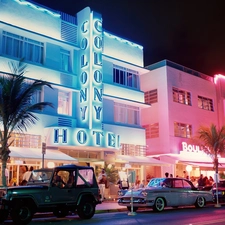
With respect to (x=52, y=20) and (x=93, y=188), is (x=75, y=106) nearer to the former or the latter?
(x=52, y=20)

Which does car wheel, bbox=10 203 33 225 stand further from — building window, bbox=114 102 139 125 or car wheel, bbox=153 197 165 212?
building window, bbox=114 102 139 125

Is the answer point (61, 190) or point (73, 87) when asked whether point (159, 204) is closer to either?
point (61, 190)

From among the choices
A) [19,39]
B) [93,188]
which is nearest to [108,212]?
[93,188]

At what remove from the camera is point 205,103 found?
38.3 metres

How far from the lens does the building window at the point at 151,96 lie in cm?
3462

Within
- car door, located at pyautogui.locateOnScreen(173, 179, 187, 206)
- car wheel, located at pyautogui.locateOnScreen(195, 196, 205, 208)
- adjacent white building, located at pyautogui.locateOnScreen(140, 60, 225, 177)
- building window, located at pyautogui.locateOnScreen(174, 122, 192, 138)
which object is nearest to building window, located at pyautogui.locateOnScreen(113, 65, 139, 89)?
adjacent white building, located at pyautogui.locateOnScreen(140, 60, 225, 177)

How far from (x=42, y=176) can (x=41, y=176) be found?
0.16ft

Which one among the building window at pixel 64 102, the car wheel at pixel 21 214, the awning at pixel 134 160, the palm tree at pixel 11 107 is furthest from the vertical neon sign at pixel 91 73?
the car wheel at pixel 21 214

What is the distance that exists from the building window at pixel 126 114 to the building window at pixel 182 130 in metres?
4.85

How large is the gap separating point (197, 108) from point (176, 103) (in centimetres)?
360

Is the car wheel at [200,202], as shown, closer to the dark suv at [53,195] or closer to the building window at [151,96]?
the dark suv at [53,195]

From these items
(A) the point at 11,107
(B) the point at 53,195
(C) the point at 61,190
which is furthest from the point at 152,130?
(B) the point at 53,195

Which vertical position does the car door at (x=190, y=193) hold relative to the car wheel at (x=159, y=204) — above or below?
above

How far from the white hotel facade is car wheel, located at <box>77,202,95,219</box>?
642 centimetres
